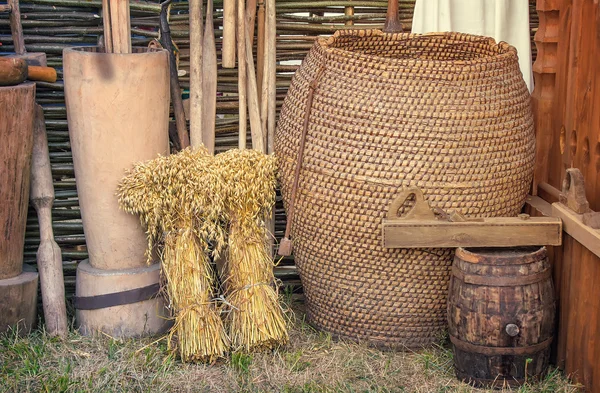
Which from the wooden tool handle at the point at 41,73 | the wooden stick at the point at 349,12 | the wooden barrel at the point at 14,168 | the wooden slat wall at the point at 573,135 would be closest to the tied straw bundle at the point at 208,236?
the wooden barrel at the point at 14,168

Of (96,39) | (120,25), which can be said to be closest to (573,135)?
(120,25)

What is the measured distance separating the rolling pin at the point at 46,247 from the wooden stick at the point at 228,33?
85 cm

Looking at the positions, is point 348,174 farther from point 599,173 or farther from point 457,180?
point 599,173

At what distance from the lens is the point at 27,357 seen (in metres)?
3.73

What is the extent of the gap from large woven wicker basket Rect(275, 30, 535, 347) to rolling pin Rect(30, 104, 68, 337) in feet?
3.43

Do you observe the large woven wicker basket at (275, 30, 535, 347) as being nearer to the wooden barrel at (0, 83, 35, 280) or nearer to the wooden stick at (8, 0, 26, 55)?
the wooden barrel at (0, 83, 35, 280)

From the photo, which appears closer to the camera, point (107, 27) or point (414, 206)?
point (414, 206)

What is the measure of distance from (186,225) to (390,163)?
891mm

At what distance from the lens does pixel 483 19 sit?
4246 mm

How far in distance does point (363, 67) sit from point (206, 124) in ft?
2.81

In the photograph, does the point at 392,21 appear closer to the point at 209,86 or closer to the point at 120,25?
the point at 209,86

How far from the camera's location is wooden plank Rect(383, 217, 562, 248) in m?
3.49

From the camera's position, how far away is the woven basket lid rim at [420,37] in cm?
357

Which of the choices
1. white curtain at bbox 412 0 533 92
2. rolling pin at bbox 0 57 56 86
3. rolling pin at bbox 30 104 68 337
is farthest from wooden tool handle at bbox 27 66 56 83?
white curtain at bbox 412 0 533 92
